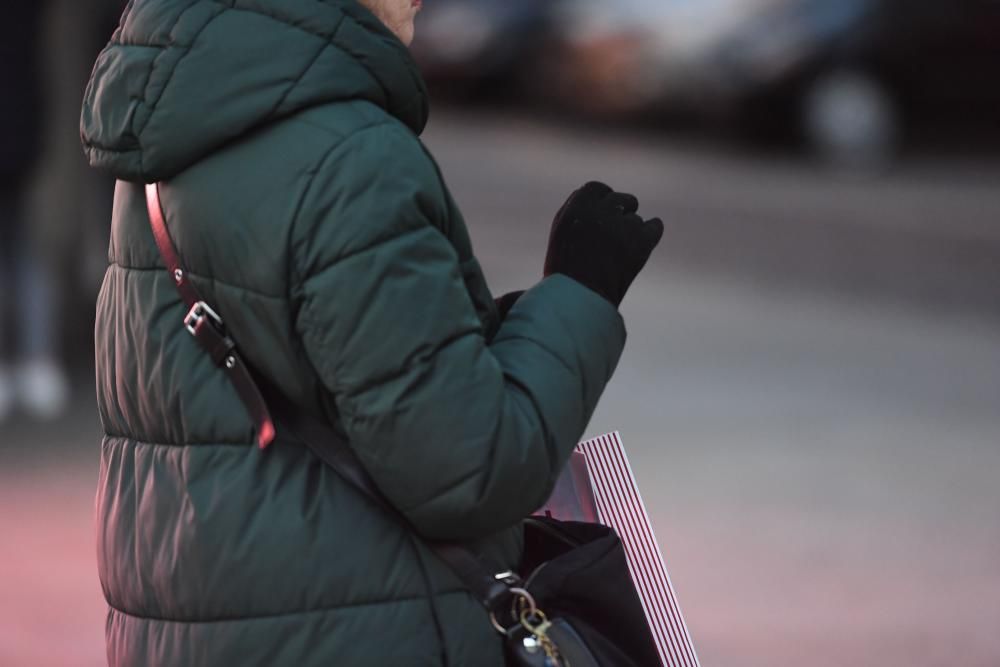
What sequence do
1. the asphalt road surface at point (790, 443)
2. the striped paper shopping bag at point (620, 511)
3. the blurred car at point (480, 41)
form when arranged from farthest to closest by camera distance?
the blurred car at point (480, 41), the asphalt road surface at point (790, 443), the striped paper shopping bag at point (620, 511)

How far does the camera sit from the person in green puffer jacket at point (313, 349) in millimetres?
2053

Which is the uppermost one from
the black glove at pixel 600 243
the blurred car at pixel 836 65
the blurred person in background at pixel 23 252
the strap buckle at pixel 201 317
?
the blurred car at pixel 836 65

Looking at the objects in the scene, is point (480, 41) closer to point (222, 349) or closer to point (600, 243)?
point (600, 243)

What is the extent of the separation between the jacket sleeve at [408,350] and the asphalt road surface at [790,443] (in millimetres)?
2669

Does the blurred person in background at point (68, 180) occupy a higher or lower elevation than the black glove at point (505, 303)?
lower

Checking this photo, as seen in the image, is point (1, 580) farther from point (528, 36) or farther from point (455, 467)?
point (528, 36)

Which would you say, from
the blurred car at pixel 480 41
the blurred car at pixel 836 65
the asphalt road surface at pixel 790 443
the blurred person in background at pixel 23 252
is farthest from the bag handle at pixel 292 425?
the blurred car at pixel 480 41

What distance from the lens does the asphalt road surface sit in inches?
194

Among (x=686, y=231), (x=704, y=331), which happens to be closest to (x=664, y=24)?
(x=686, y=231)

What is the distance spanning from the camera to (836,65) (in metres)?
13.7

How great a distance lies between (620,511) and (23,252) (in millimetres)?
5332

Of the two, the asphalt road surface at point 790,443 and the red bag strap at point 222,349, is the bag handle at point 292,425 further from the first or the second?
the asphalt road surface at point 790,443

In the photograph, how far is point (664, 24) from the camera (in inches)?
589

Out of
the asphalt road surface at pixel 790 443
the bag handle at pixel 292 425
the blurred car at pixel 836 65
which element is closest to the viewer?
the bag handle at pixel 292 425
